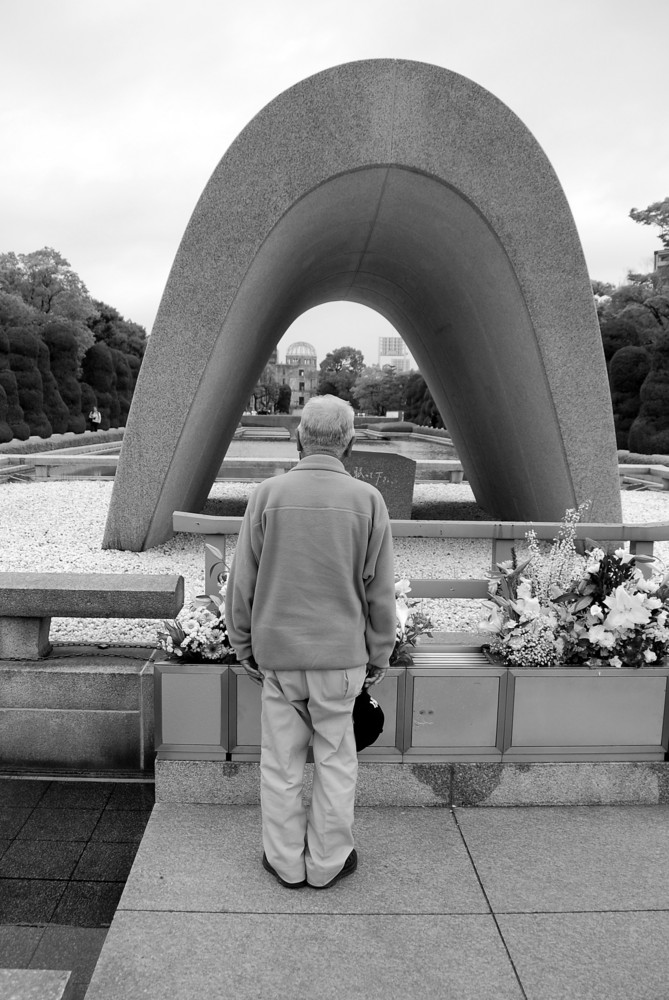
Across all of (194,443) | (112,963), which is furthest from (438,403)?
(112,963)

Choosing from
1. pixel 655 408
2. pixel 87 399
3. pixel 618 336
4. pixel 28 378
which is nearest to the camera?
pixel 655 408

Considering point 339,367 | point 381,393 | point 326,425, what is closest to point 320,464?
point 326,425

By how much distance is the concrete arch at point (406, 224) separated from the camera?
6.52m

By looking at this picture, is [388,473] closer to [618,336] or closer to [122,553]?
[122,553]

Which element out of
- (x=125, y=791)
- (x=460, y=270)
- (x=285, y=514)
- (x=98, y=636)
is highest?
(x=460, y=270)

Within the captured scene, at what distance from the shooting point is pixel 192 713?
10.1 feet

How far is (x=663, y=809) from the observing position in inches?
124

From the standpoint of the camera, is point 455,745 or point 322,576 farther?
point 455,745

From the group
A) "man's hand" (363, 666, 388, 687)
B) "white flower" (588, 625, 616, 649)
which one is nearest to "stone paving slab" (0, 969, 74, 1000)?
"man's hand" (363, 666, 388, 687)

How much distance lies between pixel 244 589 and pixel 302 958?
1105mm

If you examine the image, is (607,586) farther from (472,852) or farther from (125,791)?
(125,791)

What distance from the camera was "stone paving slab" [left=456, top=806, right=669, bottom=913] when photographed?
248 cm

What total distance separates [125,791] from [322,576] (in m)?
1.74

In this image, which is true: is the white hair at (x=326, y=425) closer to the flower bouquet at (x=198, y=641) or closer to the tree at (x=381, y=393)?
the flower bouquet at (x=198, y=641)
